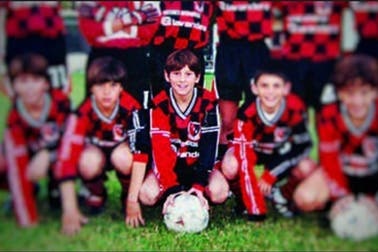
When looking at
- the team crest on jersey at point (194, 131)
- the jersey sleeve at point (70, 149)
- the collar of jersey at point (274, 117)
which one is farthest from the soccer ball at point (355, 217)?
the jersey sleeve at point (70, 149)

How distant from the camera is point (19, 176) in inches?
87.0

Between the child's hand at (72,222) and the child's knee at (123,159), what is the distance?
27 cm

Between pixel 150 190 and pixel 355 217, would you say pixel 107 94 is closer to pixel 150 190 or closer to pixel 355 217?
pixel 150 190

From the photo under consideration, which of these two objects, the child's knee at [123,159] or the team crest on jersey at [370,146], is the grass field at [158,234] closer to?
the child's knee at [123,159]

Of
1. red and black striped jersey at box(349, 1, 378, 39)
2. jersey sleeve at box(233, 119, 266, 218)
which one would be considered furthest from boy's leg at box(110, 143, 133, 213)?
red and black striped jersey at box(349, 1, 378, 39)

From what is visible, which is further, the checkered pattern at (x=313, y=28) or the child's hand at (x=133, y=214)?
the child's hand at (x=133, y=214)

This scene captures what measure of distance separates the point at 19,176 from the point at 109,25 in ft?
2.42

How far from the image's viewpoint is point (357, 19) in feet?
6.83

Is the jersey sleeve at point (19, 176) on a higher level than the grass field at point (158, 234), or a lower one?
higher

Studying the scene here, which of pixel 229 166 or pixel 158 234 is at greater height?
pixel 229 166

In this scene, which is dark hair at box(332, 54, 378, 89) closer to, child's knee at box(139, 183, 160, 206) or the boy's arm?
the boy's arm

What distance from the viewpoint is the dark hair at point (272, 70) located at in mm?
2146

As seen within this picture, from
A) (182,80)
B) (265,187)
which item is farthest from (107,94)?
(265,187)

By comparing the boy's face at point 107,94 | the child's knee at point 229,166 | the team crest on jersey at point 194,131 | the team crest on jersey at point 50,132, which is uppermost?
the boy's face at point 107,94
